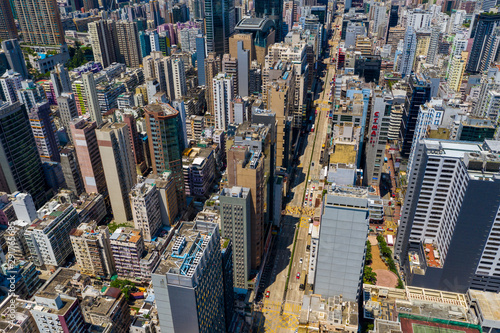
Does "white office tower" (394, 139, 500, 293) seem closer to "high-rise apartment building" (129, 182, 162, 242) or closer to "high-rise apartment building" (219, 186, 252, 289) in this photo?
"high-rise apartment building" (219, 186, 252, 289)

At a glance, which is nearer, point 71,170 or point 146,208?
point 146,208

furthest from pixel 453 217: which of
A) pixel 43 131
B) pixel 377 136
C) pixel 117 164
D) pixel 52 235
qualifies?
pixel 43 131

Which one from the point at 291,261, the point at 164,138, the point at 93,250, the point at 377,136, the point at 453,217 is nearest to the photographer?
the point at 453,217

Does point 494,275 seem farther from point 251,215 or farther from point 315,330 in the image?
point 251,215

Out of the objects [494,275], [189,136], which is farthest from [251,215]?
[189,136]

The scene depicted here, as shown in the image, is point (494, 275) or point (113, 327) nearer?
point (113, 327)

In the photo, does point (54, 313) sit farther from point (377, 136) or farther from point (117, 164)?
point (377, 136)

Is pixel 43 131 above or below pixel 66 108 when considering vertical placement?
below
